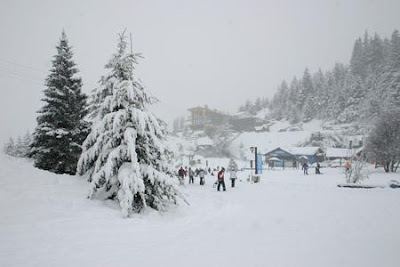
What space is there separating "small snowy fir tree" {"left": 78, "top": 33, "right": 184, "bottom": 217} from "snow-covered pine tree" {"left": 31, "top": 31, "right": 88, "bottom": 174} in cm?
659

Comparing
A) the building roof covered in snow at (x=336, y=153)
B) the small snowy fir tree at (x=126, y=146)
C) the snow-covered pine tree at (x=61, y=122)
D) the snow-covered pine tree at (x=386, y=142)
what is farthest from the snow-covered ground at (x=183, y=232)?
the building roof covered in snow at (x=336, y=153)

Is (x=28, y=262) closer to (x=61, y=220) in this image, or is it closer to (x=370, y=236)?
(x=61, y=220)

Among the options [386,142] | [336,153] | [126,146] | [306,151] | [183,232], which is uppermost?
[386,142]

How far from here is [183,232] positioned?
7.82 m

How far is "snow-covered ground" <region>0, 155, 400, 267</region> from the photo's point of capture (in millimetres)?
5637

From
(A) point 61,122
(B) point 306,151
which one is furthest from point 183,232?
(B) point 306,151

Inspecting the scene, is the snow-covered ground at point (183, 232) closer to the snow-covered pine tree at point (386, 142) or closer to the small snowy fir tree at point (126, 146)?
the small snowy fir tree at point (126, 146)

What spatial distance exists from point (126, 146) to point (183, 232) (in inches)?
145

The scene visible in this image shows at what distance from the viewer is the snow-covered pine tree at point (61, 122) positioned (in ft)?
54.8

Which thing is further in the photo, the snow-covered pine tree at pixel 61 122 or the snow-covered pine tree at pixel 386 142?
the snow-covered pine tree at pixel 386 142

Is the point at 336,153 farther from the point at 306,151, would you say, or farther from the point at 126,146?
the point at 126,146

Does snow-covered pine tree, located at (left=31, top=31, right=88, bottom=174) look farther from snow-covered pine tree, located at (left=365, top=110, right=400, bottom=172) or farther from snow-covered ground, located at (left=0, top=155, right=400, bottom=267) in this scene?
snow-covered pine tree, located at (left=365, top=110, right=400, bottom=172)

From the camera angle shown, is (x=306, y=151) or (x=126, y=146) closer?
(x=126, y=146)

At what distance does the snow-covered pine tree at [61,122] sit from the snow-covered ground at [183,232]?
16.0 feet
